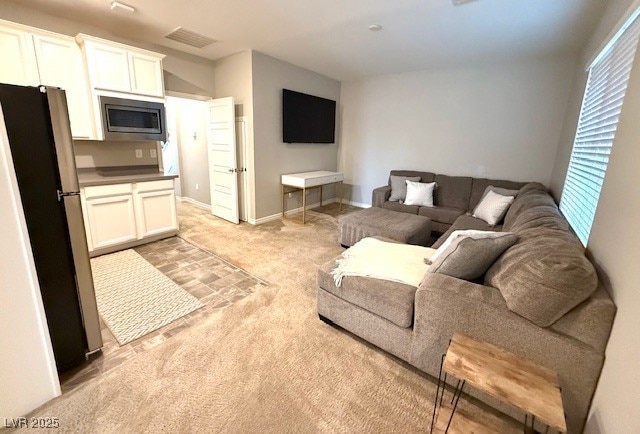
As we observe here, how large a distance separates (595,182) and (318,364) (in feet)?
7.24

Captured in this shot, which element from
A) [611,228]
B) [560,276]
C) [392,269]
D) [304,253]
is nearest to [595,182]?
[611,228]

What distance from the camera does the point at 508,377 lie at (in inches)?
44.1

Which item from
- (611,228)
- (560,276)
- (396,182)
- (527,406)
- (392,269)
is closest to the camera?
(527,406)

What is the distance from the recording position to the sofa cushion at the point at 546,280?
1167mm

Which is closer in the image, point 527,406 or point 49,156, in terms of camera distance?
point 527,406

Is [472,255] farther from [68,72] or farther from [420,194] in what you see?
[68,72]

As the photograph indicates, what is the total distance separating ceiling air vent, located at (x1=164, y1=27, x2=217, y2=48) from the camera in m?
3.30

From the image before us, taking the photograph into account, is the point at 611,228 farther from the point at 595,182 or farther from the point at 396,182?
the point at 396,182

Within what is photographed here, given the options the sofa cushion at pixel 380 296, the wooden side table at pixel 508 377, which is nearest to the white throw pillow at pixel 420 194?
the sofa cushion at pixel 380 296

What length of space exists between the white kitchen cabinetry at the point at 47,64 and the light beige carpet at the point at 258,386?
8.25 feet

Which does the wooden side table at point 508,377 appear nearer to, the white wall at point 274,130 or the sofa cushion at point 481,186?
the sofa cushion at point 481,186

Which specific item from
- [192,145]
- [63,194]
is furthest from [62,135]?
[192,145]

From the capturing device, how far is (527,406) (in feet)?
3.27

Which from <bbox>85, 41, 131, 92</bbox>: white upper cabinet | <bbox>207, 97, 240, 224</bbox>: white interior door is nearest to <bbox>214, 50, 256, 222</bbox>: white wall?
<bbox>207, 97, 240, 224</bbox>: white interior door
